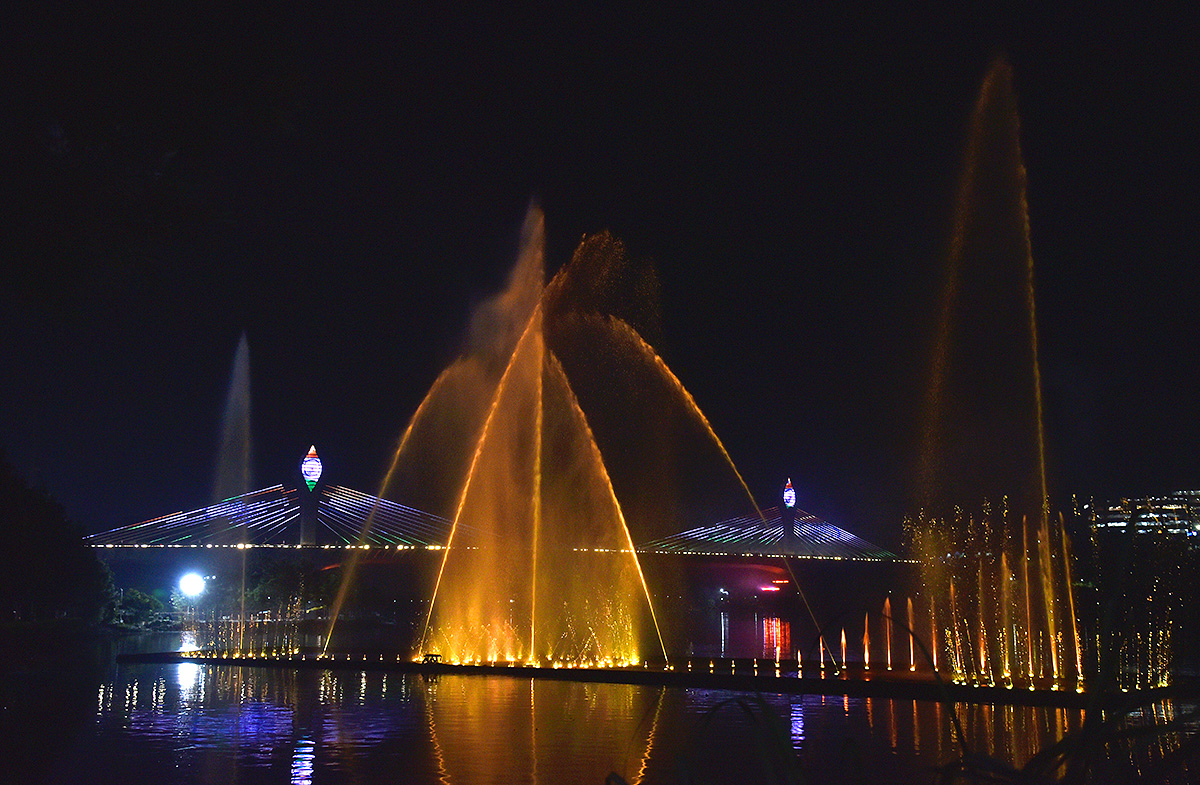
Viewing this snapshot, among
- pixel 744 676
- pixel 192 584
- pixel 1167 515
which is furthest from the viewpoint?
pixel 192 584

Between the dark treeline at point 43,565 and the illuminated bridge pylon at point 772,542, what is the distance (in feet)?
94.0

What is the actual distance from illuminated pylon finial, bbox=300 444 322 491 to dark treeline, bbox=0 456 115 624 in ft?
40.9

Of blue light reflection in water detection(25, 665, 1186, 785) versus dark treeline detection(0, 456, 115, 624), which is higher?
dark treeline detection(0, 456, 115, 624)

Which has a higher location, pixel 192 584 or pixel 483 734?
pixel 192 584

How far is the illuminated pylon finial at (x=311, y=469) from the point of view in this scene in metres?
64.9

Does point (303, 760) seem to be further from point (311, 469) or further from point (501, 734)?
point (311, 469)

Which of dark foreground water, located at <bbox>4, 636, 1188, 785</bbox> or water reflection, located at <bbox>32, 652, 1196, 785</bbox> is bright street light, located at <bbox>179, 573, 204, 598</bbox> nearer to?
dark foreground water, located at <bbox>4, 636, 1188, 785</bbox>

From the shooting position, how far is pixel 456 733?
13148 millimetres

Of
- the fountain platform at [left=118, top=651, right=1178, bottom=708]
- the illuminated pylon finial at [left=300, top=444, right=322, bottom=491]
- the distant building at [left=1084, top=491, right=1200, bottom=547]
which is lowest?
the fountain platform at [left=118, top=651, right=1178, bottom=708]

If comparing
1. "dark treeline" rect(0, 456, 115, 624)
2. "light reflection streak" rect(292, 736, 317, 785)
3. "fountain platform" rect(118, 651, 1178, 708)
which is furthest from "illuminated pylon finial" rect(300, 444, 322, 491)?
"light reflection streak" rect(292, 736, 317, 785)

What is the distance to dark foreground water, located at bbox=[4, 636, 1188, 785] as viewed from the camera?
10.4m

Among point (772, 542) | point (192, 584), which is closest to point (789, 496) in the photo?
point (772, 542)

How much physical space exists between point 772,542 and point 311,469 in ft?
85.1

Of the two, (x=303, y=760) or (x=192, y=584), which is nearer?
(x=303, y=760)
